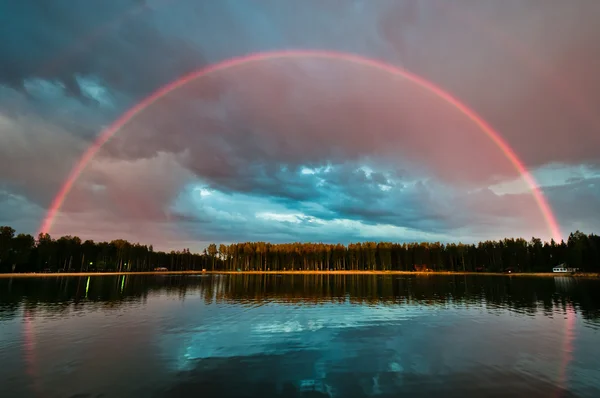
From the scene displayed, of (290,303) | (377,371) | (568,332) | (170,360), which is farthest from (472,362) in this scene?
(290,303)

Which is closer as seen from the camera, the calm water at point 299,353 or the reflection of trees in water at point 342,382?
the reflection of trees in water at point 342,382

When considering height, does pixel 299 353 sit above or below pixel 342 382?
below

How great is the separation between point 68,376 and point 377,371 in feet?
64.9

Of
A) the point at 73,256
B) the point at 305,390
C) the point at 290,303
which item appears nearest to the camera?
the point at 305,390

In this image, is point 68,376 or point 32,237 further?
point 32,237

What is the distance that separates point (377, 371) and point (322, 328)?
14.9 metres

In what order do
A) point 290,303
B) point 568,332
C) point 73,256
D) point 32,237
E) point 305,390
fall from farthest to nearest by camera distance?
point 73,256
point 32,237
point 290,303
point 568,332
point 305,390

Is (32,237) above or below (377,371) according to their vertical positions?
above

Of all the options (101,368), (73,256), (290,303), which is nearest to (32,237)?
(73,256)

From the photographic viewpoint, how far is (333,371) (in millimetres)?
22266

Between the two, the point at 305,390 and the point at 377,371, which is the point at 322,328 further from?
the point at 305,390

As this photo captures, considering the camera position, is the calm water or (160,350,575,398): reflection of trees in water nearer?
(160,350,575,398): reflection of trees in water

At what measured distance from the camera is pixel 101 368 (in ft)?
74.6

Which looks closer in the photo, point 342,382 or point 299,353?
point 342,382
